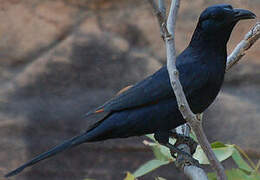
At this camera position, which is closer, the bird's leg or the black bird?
the bird's leg

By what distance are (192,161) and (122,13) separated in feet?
7.98

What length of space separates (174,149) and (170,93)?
285 mm

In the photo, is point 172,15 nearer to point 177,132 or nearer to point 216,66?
point 216,66

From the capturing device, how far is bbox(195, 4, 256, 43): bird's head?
262 cm

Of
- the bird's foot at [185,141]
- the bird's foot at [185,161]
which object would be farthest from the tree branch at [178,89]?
the bird's foot at [185,141]

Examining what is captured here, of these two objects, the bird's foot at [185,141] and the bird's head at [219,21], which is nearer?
the bird's head at [219,21]

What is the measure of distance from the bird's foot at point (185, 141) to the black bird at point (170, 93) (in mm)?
102

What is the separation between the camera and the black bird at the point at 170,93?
2645 mm

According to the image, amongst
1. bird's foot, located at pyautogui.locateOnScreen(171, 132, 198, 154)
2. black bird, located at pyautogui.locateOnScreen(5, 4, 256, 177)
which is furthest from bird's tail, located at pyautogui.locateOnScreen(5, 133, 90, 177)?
bird's foot, located at pyautogui.locateOnScreen(171, 132, 198, 154)

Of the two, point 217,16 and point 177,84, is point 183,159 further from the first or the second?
point 177,84

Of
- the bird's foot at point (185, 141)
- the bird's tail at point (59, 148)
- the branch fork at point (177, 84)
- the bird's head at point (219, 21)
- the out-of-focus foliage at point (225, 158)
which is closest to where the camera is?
the branch fork at point (177, 84)

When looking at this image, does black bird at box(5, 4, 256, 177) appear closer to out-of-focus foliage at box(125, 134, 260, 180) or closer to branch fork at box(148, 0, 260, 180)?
out-of-focus foliage at box(125, 134, 260, 180)

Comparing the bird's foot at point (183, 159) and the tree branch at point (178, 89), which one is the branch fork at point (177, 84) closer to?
the tree branch at point (178, 89)

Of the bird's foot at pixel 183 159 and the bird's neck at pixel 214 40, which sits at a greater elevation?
the bird's neck at pixel 214 40
